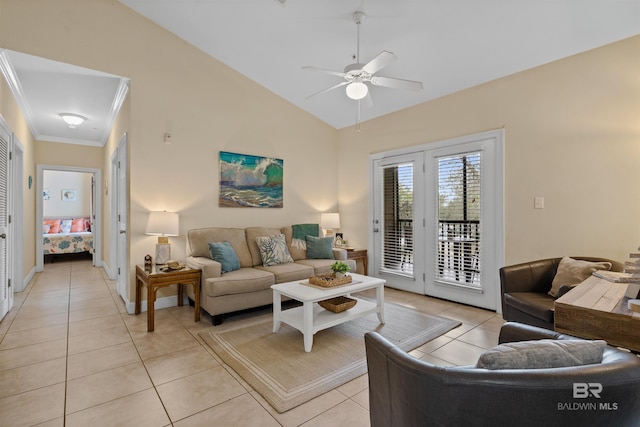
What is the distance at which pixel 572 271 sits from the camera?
2.64 metres

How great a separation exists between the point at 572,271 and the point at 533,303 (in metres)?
0.50

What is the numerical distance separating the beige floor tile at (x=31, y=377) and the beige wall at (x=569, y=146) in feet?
14.2

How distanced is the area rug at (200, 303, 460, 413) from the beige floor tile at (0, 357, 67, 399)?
1055 mm

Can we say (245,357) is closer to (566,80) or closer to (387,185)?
(387,185)

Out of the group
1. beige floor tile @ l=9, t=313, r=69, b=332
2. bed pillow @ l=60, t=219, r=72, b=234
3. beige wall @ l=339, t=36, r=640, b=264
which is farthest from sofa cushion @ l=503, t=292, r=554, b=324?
bed pillow @ l=60, t=219, r=72, b=234

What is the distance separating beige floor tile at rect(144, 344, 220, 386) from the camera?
2273 mm

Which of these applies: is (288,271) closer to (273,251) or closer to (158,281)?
(273,251)

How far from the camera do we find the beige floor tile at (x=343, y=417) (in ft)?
5.80

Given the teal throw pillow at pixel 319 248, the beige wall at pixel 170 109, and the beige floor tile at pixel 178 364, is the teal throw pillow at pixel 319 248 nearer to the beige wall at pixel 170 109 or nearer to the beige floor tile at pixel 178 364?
the beige wall at pixel 170 109

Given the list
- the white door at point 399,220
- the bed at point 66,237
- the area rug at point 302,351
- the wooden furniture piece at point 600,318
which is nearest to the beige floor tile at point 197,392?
the area rug at point 302,351

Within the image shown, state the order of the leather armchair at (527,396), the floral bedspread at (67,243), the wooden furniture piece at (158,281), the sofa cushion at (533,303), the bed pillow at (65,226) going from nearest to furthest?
the leather armchair at (527,396), the sofa cushion at (533,303), the wooden furniture piece at (158,281), the floral bedspread at (67,243), the bed pillow at (65,226)

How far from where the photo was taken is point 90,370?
234 centimetres

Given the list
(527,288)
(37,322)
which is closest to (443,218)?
(527,288)

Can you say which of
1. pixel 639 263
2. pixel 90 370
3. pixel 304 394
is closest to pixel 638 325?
pixel 639 263
